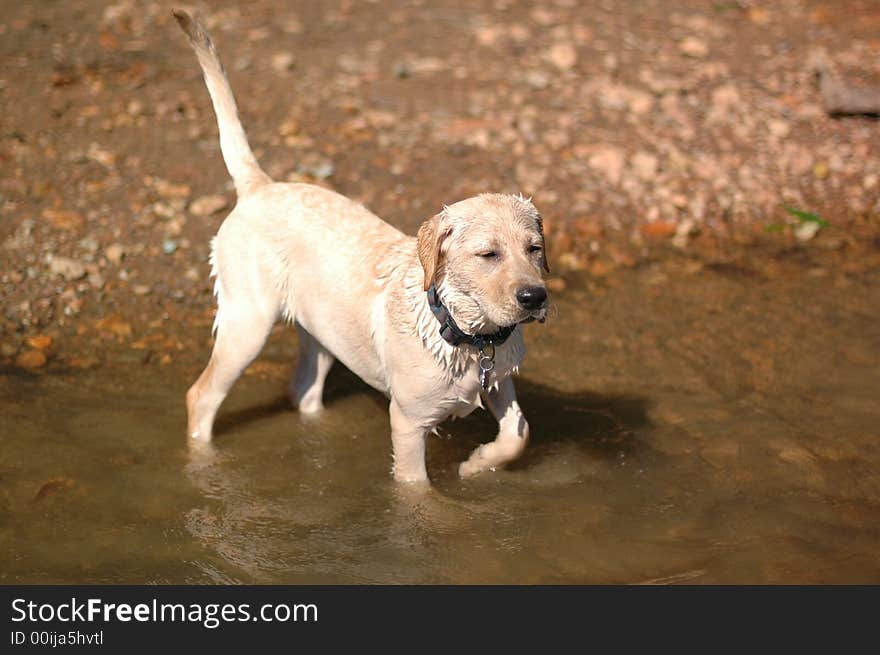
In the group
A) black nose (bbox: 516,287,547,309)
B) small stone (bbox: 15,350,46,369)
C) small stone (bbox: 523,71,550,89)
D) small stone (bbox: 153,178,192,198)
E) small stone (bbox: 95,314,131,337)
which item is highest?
black nose (bbox: 516,287,547,309)

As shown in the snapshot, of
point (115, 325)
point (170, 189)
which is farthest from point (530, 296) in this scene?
point (170, 189)

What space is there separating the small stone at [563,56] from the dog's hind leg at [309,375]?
5.48 metres

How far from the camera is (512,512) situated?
230 inches

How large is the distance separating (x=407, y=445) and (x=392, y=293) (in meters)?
0.82

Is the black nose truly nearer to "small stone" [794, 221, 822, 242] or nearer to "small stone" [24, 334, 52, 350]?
"small stone" [24, 334, 52, 350]

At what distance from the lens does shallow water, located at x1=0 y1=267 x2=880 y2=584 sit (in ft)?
17.6

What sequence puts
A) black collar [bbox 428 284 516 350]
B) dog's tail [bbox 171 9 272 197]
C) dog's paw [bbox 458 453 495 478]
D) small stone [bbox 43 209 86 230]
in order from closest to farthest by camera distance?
black collar [bbox 428 284 516 350], dog's paw [bbox 458 453 495 478], dog's tail [bbox 171 9 272 197], small stone [bbox 43 209 86 230]

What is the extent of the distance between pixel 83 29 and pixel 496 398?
318 inches

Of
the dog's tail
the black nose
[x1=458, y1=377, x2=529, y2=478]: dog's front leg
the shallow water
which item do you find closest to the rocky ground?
the shallow water

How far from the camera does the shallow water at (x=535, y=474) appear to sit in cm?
537

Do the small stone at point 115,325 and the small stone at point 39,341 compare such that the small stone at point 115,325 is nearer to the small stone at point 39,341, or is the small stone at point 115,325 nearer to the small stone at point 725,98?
the small stone at point 39,341

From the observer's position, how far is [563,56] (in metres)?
11.2

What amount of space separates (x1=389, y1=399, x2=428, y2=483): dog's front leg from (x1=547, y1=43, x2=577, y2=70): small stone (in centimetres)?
658
